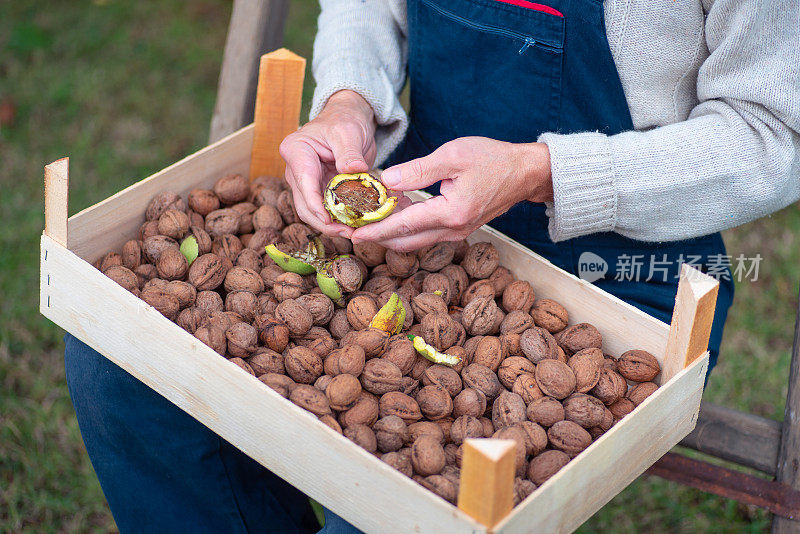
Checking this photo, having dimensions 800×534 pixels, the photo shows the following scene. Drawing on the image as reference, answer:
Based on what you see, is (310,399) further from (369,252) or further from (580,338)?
(580,338)

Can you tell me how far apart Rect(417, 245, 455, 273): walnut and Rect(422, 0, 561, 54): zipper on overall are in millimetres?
507

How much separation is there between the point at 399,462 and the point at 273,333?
396 millimetres

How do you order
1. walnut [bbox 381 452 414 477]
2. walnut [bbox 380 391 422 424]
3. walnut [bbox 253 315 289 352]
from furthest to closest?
1. walnut [bbox 253 315 289 352]
2. walnut [bbox 380 391 422 424]
3. walnut [bbox 381 452 414 477]

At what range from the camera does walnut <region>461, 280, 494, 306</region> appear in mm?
1813

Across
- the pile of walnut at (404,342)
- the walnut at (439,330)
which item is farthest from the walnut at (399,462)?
the walnut at (439,330)

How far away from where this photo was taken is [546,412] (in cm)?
154

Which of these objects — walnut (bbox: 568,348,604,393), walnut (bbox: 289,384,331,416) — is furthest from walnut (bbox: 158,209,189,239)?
walnut (bbox: 568,348,604,393)

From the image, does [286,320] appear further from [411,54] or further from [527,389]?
[411,54]

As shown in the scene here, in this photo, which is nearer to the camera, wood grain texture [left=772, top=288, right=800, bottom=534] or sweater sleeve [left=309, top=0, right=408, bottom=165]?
wood grain texture [left=772, top=288, right=800, bottom=534]

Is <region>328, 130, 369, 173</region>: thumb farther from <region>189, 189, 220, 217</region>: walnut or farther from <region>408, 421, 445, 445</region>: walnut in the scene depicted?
<region>408, 421, 445, 445</region>: walnut

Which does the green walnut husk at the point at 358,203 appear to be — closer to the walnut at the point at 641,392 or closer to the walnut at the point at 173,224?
the walnut at the point at 173,224

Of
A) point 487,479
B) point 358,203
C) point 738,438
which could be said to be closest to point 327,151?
point 358,203

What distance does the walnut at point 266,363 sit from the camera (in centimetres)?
158

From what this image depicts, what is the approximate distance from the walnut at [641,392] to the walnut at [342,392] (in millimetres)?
551
